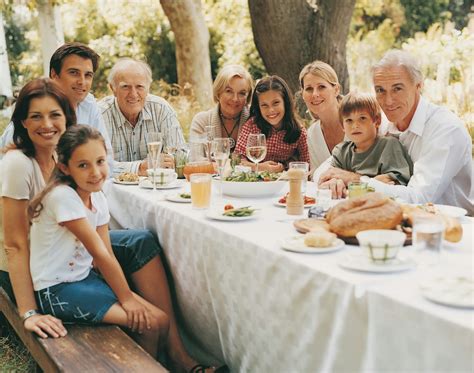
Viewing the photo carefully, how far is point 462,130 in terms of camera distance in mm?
3111

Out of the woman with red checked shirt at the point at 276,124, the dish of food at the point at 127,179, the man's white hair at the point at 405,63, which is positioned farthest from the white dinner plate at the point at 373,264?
the woman with red checked shirt at the point at 276,124

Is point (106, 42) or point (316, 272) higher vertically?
point (106, 42)

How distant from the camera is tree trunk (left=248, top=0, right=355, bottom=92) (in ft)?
21.1

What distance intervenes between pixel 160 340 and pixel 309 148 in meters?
1.97

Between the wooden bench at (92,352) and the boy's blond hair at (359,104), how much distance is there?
1620 mm

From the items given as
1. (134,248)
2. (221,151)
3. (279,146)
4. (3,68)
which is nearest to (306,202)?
(221,151)

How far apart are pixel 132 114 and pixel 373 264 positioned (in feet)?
9.82

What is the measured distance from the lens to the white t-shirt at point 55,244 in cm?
255

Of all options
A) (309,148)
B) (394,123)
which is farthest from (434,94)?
(394,123)

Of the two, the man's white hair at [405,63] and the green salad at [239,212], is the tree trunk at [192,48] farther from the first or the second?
the green salad at [239,212]

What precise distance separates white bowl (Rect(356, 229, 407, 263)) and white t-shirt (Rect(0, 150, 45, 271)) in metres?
1.62

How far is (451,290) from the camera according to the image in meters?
1.55

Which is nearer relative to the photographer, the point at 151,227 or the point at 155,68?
the point at 151,227

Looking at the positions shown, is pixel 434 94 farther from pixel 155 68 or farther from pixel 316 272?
pixel 155 68
